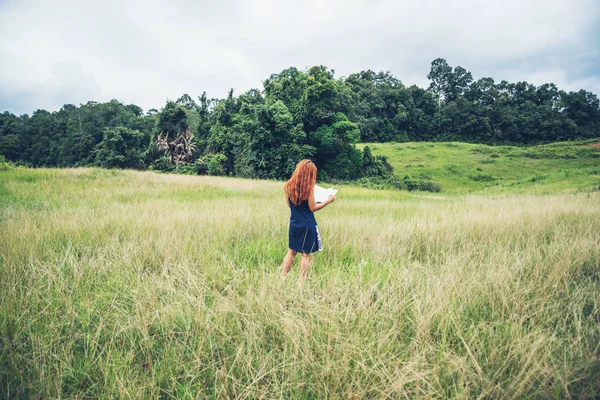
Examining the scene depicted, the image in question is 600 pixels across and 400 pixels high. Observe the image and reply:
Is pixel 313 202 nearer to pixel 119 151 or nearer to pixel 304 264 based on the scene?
pixel 304 264

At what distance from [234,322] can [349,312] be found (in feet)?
3.03

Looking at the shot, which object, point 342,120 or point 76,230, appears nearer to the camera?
point 76,230

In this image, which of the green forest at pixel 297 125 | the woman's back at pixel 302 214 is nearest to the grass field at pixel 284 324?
the woman's back at pixel 302 214

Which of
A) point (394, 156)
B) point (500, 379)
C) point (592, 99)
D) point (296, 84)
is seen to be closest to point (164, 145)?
point (296, 84)

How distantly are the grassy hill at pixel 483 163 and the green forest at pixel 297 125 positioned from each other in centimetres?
515

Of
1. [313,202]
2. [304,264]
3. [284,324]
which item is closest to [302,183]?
[313,202]

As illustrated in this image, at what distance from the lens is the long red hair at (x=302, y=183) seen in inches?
126

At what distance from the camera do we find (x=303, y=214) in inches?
131

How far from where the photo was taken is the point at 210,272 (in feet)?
10.3

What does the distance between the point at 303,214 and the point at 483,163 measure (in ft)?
121

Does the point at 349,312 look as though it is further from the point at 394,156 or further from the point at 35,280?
the point at 394,156

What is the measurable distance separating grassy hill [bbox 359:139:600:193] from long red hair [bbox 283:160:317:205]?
25.0 metres

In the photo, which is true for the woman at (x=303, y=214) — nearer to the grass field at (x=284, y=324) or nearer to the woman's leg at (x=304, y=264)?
the woman's leg at (x=304, y=264)

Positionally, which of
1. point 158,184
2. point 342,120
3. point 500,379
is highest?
point 342,120
